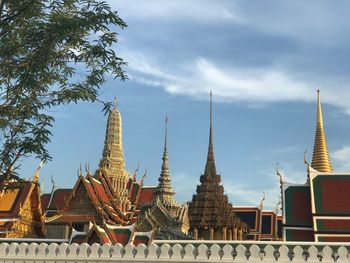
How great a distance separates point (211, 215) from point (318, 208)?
12553mm

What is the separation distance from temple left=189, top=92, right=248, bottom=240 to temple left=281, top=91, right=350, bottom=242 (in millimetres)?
10485

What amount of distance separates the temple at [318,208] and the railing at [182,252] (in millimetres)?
8241

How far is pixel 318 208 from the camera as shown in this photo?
72.9ft

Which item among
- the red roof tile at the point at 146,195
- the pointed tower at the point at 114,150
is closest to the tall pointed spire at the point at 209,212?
the red roof tile at the point at 146,195

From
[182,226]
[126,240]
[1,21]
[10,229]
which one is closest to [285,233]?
[126,240]

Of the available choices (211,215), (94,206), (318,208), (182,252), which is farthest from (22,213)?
(182,252)

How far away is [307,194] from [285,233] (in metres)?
2.33

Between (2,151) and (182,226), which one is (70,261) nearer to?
(2,151)

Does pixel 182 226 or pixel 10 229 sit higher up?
pixel 182 226

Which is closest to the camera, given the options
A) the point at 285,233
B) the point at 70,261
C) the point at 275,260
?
the point at 275,260

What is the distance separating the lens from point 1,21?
12.4 m

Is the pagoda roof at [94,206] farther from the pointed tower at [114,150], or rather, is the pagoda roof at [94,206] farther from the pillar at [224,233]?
the pointed tower at [114,150]

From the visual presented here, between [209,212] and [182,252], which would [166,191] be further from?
[182,252]

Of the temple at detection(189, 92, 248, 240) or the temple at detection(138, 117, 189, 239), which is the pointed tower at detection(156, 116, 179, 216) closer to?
the temple at detection(138, 117, 189, 239)
